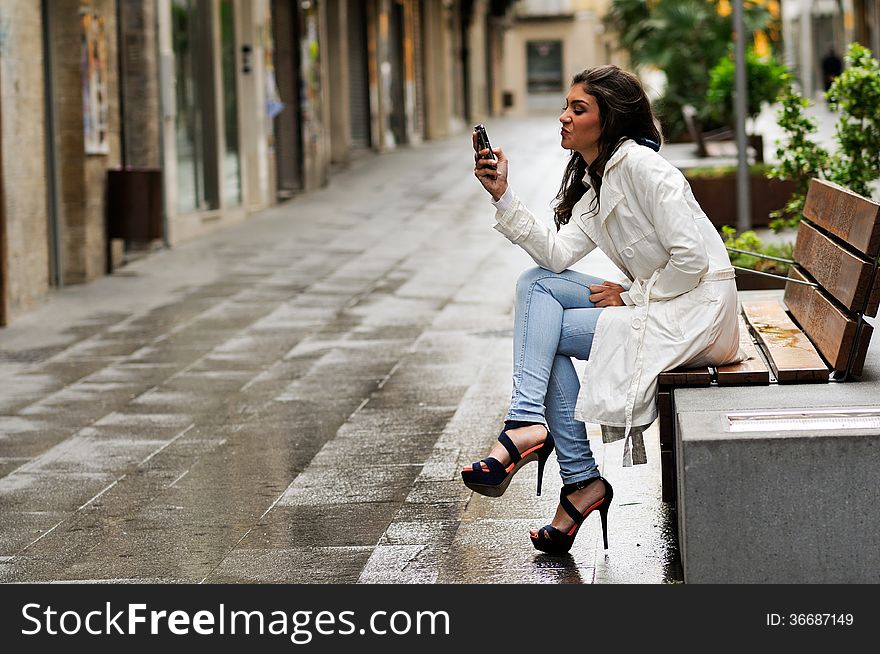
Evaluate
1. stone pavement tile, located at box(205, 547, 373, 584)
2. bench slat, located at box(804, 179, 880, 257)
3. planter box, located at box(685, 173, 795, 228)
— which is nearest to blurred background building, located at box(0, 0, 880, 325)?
planter box, located at box(685, 173, 795, 228)

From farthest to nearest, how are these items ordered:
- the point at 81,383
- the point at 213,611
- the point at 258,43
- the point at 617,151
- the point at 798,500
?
the point at 258,43 < the point at 81,383 < the point at 617,151 < the point at 213,611 < the point at 798,500

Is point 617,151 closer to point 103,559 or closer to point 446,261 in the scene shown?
point 103,559

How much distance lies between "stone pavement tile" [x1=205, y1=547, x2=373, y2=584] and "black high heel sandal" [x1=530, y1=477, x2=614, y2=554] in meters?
0.54

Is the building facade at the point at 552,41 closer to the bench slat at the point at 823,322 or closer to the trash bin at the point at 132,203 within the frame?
the trash bin at the point at 132,203

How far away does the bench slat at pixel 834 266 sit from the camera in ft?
14.4

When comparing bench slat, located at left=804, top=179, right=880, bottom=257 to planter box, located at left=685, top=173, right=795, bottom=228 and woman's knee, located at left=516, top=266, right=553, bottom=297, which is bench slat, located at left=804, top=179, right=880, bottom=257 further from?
planter box, located at left=685, top=173, right=795, bottom=228

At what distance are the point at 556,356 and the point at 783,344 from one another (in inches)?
36.8

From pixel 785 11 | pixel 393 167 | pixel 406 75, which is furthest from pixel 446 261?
pixel 785 11

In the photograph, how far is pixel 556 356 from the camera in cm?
453

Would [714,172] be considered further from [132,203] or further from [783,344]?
[783,344]

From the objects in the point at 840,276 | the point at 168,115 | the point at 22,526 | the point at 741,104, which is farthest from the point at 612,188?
the point at 168,115

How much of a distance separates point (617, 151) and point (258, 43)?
50.2 ft

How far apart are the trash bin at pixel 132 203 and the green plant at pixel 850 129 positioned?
663 cm

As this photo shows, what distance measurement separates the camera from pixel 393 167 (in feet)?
80.4
